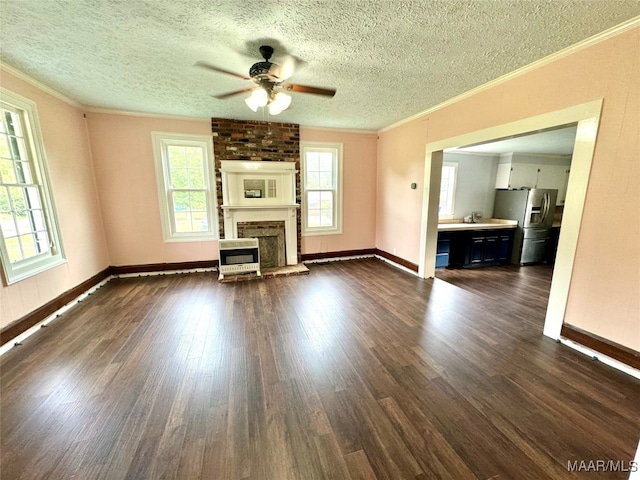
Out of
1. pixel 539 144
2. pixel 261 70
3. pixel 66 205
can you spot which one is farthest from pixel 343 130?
pixel 66 205

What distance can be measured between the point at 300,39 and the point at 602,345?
11.9 ft

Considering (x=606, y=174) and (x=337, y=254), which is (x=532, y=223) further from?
(x=337, y=254)

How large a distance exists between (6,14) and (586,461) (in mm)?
4604

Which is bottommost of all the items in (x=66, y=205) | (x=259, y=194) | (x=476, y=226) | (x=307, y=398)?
(x=307, y=398)

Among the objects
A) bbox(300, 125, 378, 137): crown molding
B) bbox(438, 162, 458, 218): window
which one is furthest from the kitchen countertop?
bbox(300, 125, 378, 137): crown molding

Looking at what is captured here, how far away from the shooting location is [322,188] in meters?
5.27

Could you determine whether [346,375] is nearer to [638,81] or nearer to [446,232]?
[638,81]

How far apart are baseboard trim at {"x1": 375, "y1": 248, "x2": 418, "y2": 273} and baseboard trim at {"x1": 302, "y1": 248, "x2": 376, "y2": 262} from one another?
0.67ft

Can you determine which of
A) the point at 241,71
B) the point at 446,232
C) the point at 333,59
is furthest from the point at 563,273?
the point at 241,71

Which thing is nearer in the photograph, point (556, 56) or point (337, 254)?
point (556, 56)

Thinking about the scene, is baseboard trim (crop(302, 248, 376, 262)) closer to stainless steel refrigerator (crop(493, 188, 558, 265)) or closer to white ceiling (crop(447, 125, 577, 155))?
white ceiling (crop(447, 125, 577, 155))

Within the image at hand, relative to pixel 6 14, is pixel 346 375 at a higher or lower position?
lower

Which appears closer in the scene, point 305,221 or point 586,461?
point 586,461

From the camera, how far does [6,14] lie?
178 cm
